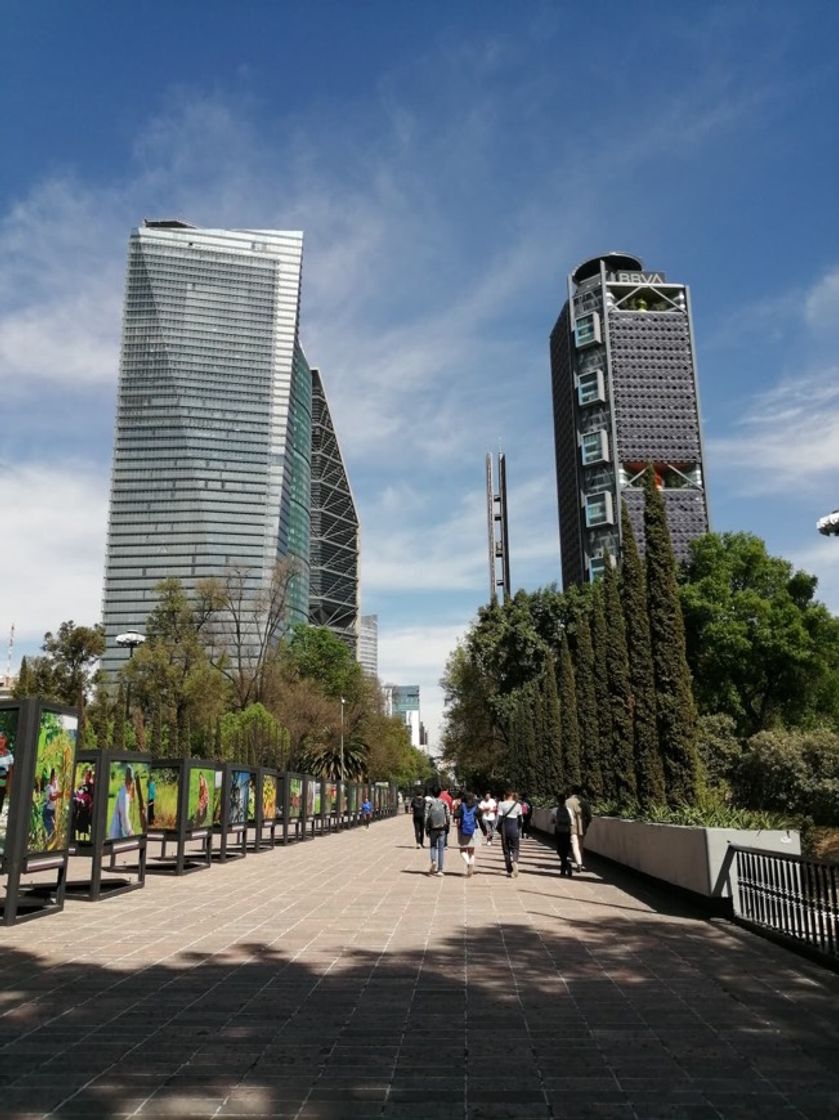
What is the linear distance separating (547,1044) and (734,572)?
44.9 meters

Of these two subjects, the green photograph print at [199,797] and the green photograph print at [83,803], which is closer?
the green photograph print at [83,803]

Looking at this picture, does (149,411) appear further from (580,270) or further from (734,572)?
(734,572)

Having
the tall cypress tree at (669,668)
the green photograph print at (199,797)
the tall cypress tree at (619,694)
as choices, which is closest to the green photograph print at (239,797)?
the green photograph print at (199,797)

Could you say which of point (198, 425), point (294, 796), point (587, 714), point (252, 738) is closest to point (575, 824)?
point (587, 714)

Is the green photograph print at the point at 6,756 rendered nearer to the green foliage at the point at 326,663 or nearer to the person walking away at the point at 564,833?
the person walking away at the point at 564,833

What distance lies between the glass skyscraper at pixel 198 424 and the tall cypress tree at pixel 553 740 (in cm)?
10916

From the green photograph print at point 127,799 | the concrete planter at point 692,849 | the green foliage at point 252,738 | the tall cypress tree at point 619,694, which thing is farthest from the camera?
the green foliage at point 252,738

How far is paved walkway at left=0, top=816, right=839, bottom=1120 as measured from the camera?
14.2 ft

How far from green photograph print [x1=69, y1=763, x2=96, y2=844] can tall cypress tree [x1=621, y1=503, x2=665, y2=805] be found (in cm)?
1015

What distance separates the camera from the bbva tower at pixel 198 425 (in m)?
151

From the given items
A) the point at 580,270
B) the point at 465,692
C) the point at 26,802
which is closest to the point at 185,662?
the point at 465,692

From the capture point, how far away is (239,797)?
2084cm

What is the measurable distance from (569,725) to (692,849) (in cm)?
1931

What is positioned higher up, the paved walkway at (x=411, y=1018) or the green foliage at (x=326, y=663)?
the green foliage at (x=326, y=663)
